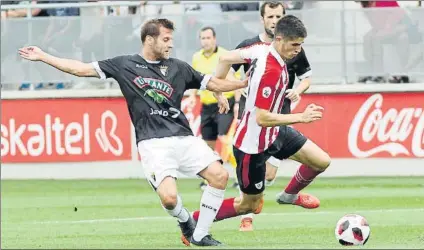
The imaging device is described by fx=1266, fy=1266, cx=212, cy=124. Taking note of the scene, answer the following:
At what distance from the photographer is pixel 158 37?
36.0ft

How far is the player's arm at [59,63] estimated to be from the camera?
35.8 ft

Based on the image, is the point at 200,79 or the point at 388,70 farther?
the point at 388,70

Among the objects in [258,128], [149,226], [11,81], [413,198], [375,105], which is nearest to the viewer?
[258,128]

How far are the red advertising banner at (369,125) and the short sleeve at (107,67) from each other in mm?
8124

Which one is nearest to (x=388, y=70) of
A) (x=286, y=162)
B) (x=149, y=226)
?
(x=286, y=162)

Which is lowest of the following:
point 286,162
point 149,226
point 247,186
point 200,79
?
point 286,162

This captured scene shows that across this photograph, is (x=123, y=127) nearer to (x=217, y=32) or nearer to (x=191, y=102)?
(x=191, y=102)

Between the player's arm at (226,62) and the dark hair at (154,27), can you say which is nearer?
the dark hair at (154,27)

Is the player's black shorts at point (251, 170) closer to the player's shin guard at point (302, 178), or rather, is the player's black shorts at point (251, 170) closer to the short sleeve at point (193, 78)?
the short sleeve at point (193, 78)

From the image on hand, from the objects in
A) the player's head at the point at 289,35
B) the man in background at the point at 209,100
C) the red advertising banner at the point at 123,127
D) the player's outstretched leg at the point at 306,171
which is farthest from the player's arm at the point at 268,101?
the red advertising banner at the point at 123,127

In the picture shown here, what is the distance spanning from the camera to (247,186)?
11.3 meters

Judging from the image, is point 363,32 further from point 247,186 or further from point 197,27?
point 247,186

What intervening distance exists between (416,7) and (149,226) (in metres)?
8.01

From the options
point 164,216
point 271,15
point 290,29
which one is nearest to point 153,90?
point 290,29
